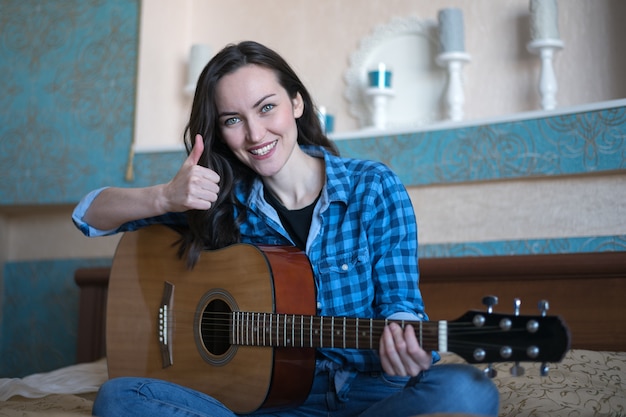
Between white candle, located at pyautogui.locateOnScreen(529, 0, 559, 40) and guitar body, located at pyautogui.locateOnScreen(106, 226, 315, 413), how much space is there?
1.33 metres

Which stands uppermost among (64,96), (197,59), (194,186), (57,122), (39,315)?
(197,59)

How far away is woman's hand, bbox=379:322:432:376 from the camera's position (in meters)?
1.17

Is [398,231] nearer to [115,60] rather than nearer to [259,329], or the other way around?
[259,329]

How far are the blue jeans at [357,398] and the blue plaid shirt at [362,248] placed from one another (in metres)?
0.06

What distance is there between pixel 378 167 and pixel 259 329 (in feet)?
1.53

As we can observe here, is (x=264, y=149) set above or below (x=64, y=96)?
below

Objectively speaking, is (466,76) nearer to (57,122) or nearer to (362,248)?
(362,248)

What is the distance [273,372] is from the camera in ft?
4.66

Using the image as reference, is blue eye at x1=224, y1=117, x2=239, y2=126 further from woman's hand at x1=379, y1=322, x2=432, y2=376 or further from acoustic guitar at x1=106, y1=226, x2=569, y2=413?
woman's hand at x1=379, y1=322, x2=432, y2=376

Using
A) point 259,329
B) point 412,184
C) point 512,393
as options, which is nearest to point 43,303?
point 412,184

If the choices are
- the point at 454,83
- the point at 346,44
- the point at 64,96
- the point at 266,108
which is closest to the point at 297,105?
the point at 266,108

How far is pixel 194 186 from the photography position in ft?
5.24

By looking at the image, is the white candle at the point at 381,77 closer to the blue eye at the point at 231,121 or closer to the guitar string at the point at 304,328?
the blue eye at the point at 231,121

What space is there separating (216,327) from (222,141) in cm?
A: 48
